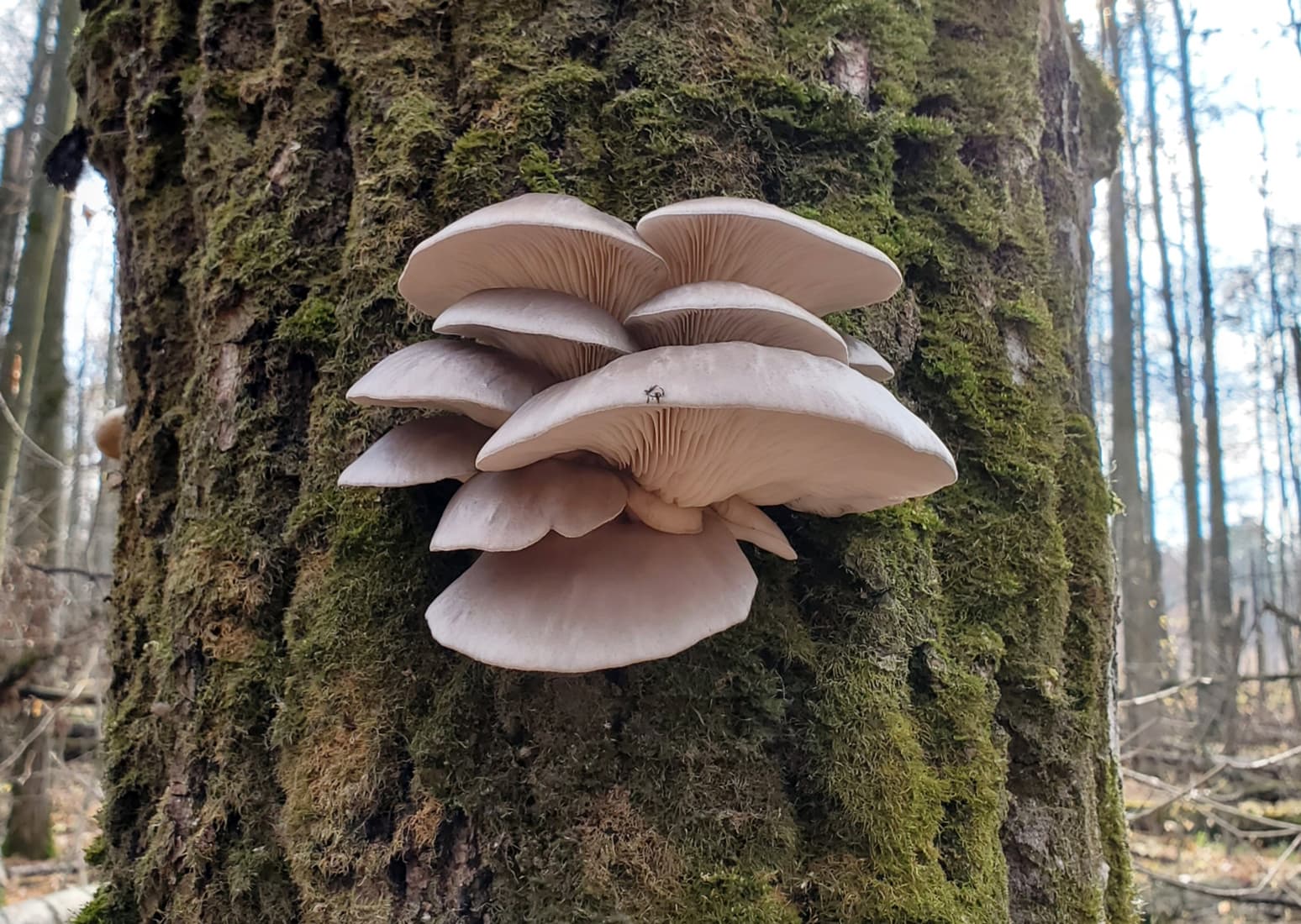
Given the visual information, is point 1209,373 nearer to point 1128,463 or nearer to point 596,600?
point 1128,463

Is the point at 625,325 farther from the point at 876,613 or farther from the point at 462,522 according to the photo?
the point at 876,613

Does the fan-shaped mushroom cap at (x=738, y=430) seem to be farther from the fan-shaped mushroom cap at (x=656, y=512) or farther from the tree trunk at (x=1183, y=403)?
the tree trunk at (x=1183, y=403)

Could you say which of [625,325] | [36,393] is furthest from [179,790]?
[36,393]

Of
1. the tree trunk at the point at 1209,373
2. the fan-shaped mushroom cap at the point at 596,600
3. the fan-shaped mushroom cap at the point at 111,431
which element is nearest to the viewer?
the fan-shaped mushroom cap at the point at 596,600

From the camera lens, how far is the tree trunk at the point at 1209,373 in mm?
16719

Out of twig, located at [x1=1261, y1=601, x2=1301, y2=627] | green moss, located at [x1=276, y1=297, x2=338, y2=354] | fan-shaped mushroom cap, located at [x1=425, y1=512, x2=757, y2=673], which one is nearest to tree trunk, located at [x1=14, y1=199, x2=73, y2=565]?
green moss, located at [x1=276, y1=297, x2=338, y2=354]

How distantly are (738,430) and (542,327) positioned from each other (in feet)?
1.35

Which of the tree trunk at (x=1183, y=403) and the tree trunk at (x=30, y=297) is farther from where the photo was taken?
the tree trunk at (x=1183, y=403)

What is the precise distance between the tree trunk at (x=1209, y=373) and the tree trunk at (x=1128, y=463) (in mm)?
1291

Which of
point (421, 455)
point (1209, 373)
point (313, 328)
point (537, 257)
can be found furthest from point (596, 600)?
point (1209, 373)

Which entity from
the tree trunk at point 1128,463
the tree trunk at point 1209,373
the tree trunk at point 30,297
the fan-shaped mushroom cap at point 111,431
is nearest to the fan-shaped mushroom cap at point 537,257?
the fan-shaped mushroom cap at point 111,431

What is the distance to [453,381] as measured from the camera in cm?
153

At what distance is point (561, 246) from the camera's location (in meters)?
1.63

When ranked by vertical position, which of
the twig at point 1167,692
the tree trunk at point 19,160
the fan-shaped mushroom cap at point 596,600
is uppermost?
the tree trunk at point 19,160
